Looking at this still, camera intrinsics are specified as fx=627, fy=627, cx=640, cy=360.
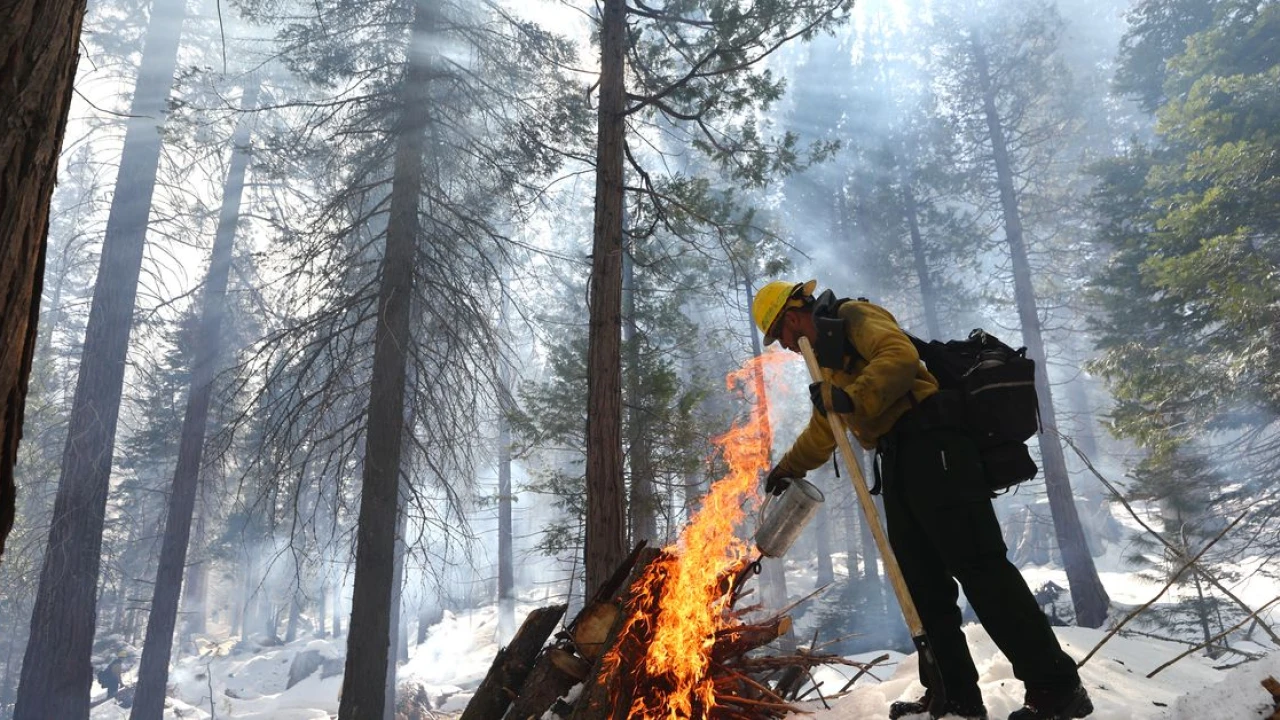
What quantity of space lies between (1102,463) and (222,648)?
2043 inches

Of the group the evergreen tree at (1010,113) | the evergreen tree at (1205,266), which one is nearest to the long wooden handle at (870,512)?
the evergreen tree at (1205,266)

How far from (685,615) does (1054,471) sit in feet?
55.1

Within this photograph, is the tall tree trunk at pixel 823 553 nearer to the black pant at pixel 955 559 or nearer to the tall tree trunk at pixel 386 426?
the tall tree trunk at pixel 386 426

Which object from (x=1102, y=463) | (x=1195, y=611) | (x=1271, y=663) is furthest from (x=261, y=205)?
(x=1102, y=463)

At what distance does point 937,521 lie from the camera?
119 inches

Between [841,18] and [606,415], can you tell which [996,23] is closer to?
[841,18]

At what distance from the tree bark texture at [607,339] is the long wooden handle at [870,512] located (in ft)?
7.88

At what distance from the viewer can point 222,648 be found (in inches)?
1321

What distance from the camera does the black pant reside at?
280 centimetres

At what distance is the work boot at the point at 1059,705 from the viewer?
8.98 feet

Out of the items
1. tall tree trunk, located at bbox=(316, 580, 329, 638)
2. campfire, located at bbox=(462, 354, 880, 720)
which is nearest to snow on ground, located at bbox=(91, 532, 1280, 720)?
campfire, located at bbox=(462, 354, 880, 720)

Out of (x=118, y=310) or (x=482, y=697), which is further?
(x=118, y=310)

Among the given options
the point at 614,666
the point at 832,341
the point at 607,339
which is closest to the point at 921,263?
the point at 607,339

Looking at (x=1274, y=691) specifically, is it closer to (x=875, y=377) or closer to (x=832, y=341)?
(x=875, y=377)
